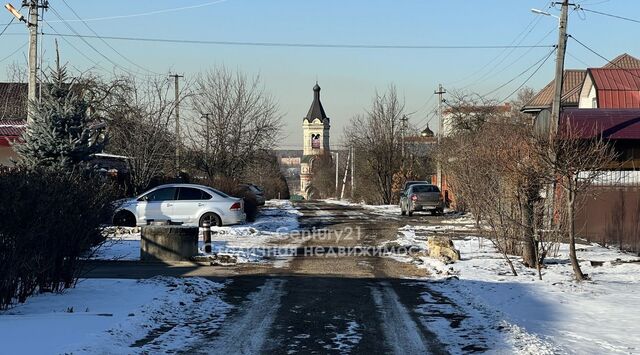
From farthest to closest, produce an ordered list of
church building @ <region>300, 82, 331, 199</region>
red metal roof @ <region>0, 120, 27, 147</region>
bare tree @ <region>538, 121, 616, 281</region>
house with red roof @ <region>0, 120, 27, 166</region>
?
church building @ <region>300, 82, 331, 199</region> → house with red roof @ <region>0, 120, 27, 166</region> → red metal roof @ <region>0, 120, 27, 147</region> → bare tree @ <region>538, 121, 616, 281</region>

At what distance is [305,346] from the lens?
8086 millimetres

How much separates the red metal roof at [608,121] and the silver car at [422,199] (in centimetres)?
1154

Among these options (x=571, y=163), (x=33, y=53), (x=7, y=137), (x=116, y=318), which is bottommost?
(x=116, y=318)

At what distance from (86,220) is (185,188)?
12636 millimetres

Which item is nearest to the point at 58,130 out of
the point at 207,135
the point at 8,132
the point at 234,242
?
the point at 234,242

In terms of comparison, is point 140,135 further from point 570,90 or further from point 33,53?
point 570,90

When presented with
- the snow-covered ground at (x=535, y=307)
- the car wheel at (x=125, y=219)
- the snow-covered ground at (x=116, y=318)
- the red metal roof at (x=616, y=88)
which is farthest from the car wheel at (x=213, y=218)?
the red metal roof at (x=616, y=88)

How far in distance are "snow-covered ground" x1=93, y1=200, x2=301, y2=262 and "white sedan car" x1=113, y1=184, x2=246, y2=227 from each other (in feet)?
2.69

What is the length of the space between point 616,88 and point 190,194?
25965 mm

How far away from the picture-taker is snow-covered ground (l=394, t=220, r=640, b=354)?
8.35 meters

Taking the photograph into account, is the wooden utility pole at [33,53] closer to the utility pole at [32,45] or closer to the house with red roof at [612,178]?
the utility pole at [32,45]

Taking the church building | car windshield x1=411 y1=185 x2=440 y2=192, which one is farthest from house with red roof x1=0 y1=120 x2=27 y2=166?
the church building

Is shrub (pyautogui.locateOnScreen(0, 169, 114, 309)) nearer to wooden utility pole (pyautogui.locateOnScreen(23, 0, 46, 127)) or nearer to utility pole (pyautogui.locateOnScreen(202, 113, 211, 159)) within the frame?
wooden utility pole (pyautogui.locateOnScreen(23, 0, 46, 127))

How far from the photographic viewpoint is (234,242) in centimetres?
2075
